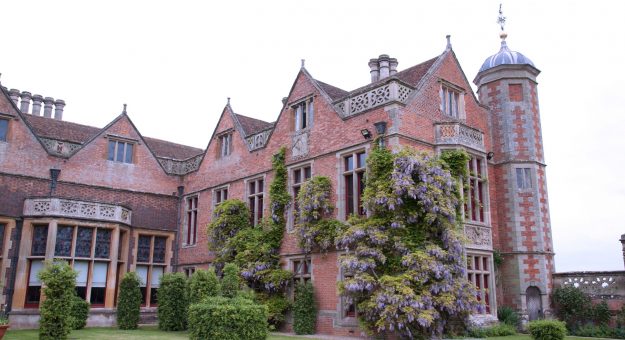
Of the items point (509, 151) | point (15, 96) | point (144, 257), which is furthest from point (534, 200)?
point (15, 96)

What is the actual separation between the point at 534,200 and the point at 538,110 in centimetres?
413

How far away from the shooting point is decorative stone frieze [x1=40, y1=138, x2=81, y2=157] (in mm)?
23922

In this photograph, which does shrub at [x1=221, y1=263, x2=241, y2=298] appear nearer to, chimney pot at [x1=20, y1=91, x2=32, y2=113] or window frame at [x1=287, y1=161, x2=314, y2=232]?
window frame at [x1=287, y1=161, x2=314, y2=232]

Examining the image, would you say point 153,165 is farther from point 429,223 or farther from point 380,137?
point 429,223

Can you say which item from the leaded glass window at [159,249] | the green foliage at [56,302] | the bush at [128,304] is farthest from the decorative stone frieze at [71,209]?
the green foliage at [56,302]

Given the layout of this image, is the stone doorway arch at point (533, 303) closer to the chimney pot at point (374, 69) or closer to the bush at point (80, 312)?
the chimney pot at point (374, 69)

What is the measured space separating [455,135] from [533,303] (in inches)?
282

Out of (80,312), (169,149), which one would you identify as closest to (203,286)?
(80,312)

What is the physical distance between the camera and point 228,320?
12242 mm

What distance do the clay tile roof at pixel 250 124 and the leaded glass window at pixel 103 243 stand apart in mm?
7557

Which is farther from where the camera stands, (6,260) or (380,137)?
(6,260)

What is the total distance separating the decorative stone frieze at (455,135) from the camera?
18.0 metres

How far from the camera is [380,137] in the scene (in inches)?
678

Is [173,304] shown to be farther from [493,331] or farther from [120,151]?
[493,331]
